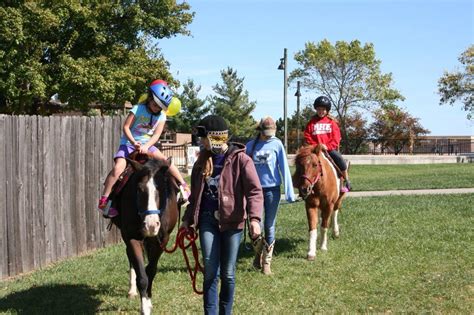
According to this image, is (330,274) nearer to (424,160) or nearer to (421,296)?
(421,296)

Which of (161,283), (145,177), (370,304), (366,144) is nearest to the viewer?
(145,177)

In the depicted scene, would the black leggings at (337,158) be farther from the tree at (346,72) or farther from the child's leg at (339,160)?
the tree at (346,72)

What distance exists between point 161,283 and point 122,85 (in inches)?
921

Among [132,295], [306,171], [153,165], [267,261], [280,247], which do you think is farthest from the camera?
[280,247]

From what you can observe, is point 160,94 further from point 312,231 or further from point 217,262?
point 312,231

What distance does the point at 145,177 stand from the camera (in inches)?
255

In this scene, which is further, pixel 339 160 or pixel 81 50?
pixel 81 50

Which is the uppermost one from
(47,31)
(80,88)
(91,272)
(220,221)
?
(47,31)

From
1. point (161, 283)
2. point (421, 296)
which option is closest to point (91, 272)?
point (161, 283)

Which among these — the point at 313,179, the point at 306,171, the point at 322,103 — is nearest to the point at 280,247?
the point at 313,179

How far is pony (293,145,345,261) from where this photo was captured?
9539mm

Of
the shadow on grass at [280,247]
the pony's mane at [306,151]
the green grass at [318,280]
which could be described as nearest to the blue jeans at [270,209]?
the green grass at [318,280]

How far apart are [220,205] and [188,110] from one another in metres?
57.3

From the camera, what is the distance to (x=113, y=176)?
24.4ft
